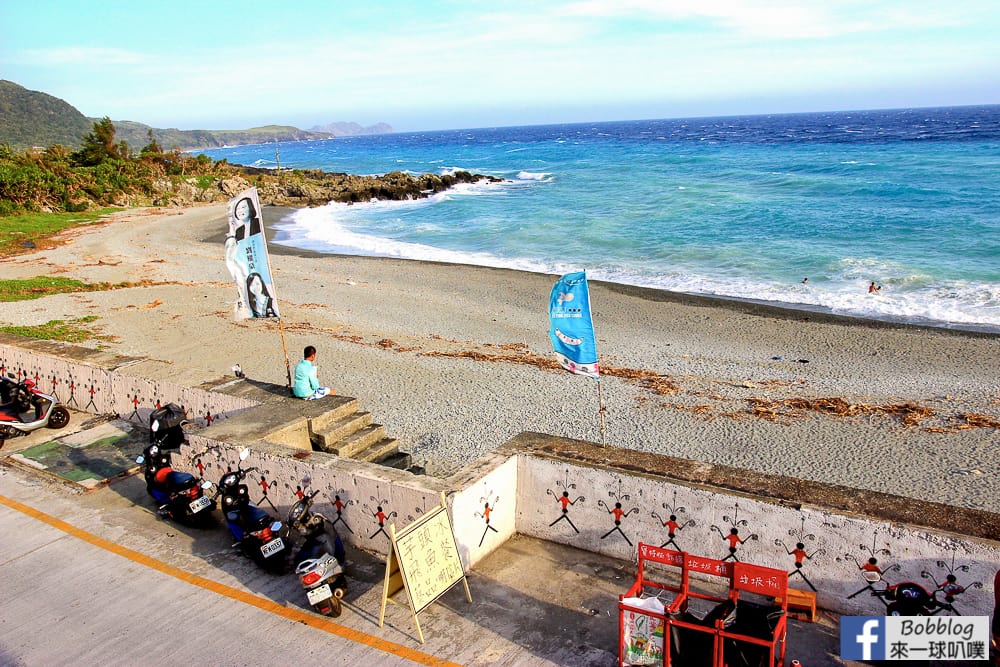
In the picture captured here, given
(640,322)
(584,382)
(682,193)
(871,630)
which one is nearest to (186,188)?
(682,193)

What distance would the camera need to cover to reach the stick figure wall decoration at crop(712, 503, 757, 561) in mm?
5434

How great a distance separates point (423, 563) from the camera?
5348mm

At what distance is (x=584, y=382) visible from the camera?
14.2 metres

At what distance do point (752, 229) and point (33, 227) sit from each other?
122ft

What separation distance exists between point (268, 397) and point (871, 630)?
6821 mm

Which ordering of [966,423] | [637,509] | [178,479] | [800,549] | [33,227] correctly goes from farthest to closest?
[33,227] → [966,423] → [178,479] → [637,509] → [800,549]

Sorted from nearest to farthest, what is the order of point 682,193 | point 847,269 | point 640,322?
point 640,322 < point 847,269 < point 682,193

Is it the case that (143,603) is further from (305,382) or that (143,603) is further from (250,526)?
(305,382)

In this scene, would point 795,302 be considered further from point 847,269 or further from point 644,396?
point 644,396

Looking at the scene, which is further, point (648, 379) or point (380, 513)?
point (648, 379)

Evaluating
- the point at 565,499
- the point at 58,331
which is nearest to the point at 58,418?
the point at 565,499

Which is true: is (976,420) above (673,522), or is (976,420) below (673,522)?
below

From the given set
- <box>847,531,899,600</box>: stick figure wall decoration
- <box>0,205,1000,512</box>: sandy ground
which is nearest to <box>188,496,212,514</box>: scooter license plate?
<box>0,205,1000,512</box>: sandy ground

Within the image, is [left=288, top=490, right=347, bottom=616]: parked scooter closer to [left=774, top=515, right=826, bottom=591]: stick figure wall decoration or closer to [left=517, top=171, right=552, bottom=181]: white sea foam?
[left=774, top=515, right=826, bottom=591]: stick figure wall decoration
